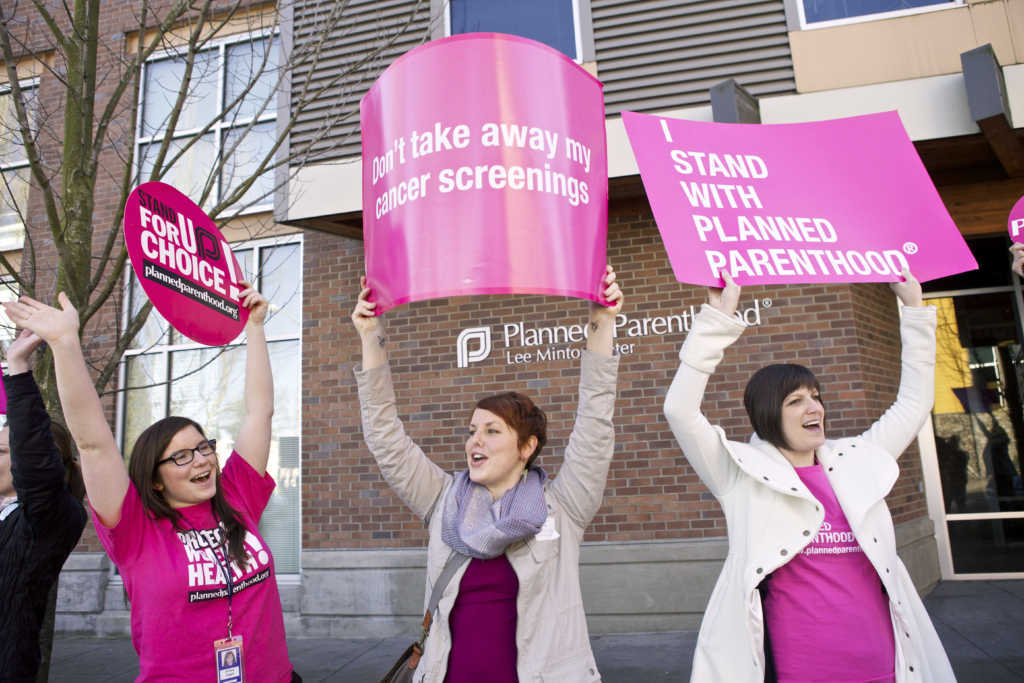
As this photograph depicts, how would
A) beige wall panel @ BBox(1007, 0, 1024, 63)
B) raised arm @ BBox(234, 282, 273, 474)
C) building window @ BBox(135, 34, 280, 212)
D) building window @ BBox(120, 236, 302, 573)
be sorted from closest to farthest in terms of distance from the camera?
raised arm @ BBox(234, 282, 273, 474)
beige wall panel @ BBox(1007, 0, 1024, 63)
building window @ BBox(120, 236, 302, 573)
building window @ BBox(135, 34, 280, 212)

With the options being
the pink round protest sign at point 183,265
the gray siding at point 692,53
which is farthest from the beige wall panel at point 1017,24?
the pink round protest sign at point 183,265

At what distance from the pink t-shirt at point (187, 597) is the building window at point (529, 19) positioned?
17.4 ft

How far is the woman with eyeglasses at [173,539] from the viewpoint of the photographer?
1.98 metres

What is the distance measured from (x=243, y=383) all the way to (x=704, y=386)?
19.9 feet

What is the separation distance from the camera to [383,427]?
7.98 feet

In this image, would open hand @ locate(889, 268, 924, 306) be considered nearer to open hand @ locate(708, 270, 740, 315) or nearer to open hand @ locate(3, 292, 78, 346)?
open hand @ locate(708, 270, 740, 315)

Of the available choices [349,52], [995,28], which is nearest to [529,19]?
[349,52]

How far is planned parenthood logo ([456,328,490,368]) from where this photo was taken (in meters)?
6.23

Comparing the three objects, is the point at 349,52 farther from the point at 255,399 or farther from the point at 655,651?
the point at 655,651

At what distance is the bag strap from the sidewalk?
114 inches

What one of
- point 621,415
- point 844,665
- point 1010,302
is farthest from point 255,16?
point 1010,302

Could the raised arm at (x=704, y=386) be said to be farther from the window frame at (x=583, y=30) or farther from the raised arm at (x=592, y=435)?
the window frame at (x=583, y=30)

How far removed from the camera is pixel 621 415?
19.4 ft

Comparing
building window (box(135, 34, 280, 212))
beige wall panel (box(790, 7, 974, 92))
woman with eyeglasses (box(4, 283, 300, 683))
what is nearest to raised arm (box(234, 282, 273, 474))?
woman with eyeglasses (box(4, 283, 300, 683))
